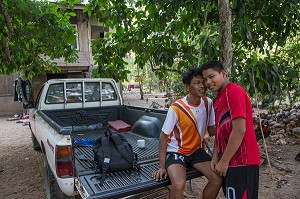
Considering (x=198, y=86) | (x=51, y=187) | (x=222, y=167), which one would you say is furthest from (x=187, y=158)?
(x=51, y=187)

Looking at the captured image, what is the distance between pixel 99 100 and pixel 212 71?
3586 mm

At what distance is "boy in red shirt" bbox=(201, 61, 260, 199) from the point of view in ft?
6.48

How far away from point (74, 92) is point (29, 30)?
6.07ft

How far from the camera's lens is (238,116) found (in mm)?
1954

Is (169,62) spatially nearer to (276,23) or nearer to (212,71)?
(276,23)

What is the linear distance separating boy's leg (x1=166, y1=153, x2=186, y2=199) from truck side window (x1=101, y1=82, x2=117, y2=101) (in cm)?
325

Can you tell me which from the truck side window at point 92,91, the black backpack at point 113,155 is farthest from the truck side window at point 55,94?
the black backpack at point 113,155

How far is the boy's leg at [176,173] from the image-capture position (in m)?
2.18

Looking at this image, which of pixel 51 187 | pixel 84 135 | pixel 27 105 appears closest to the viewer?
pixel 51 187

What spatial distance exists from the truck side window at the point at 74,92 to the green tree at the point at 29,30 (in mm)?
1262

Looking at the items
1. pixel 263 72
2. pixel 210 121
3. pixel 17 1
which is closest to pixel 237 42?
pixel 263 72

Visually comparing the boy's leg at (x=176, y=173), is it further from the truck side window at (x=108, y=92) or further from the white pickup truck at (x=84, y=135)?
the truck side window at (x=108, y=92)

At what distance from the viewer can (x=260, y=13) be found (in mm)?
4293

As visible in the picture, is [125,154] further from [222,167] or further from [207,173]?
[222,167]
